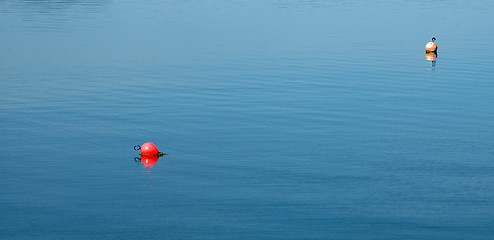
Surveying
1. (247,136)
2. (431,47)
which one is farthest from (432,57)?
(247,136)

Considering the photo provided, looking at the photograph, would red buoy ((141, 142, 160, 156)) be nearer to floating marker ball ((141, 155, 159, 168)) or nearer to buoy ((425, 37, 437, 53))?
floating marker ball ((141, 155, 159, 168))

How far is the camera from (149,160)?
39.1 m

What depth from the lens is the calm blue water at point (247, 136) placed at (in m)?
31.3

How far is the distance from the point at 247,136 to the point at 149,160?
18.8 ft

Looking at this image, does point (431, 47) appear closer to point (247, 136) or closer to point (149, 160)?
point (247, 136)

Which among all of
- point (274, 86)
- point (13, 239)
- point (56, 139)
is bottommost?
point (13, 239)

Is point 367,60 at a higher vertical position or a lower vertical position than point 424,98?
higher

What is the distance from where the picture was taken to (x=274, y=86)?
185 ft

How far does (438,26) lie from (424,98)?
43.2 m

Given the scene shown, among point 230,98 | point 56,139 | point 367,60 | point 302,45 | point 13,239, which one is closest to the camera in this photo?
point 13,239

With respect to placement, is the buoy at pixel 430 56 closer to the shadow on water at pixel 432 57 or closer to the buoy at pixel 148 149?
the shadow on water at pixel 432 57

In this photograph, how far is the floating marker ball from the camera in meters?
38.4

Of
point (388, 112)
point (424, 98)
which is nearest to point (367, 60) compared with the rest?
point (424, 98)

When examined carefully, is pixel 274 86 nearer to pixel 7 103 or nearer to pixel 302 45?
pixel 7 103
